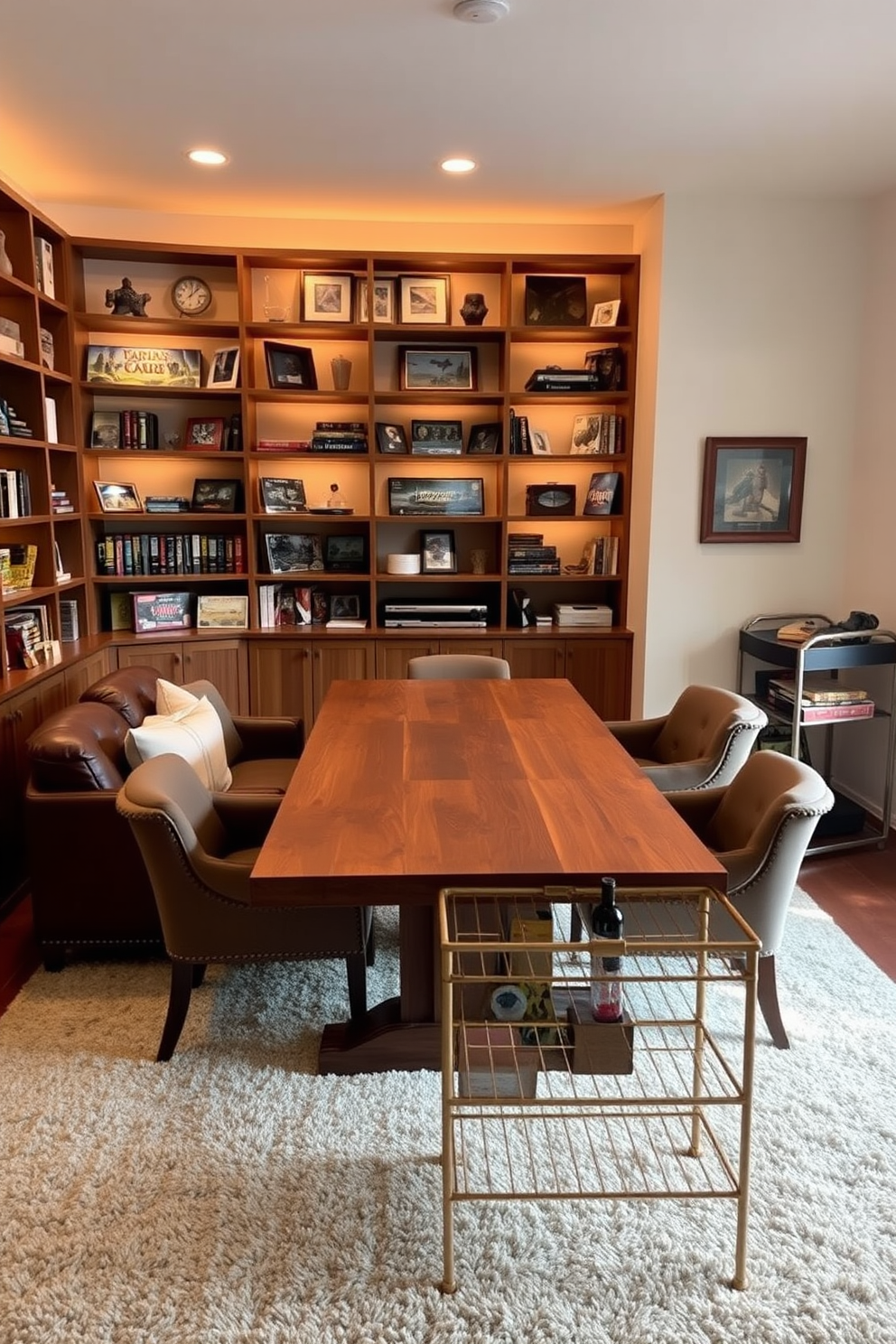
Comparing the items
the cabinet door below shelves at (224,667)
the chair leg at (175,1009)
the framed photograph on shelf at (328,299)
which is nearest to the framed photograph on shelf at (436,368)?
the framed photograph on shelf at (328,299)

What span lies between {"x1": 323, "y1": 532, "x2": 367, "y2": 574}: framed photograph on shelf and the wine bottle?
3471 mm

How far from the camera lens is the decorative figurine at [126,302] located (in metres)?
4.48

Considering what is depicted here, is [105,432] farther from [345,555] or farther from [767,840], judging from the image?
[767,840]

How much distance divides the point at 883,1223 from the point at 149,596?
13.3 ft

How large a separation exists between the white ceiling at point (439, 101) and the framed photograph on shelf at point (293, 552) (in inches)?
64.3

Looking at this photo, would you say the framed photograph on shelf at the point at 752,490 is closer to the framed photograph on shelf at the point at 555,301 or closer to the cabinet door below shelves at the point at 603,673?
the cabinet door below shelves at the point at 603,673

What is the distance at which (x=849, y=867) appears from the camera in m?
3.79

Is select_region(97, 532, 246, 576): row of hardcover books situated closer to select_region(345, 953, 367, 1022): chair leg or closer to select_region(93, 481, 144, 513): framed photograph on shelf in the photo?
select_region(93, 481, 144, 513): framed photograph on shelf

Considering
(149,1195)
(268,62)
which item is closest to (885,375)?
(268,62)

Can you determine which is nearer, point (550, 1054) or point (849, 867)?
point (550, 1054)

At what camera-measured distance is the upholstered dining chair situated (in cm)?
223

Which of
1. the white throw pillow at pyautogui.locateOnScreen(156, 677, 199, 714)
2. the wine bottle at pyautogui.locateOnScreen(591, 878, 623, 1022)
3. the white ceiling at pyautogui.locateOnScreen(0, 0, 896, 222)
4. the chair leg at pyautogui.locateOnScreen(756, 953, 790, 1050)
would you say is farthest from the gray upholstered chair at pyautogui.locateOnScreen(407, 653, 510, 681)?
the wine bottle at pyautogui.locateOnScreen(591, 878, 623, 1022)

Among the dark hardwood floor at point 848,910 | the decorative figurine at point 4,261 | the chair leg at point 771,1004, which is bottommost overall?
the dark hardwood floor at point 848,910

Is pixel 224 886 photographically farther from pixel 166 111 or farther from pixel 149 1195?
pixel 166 111
